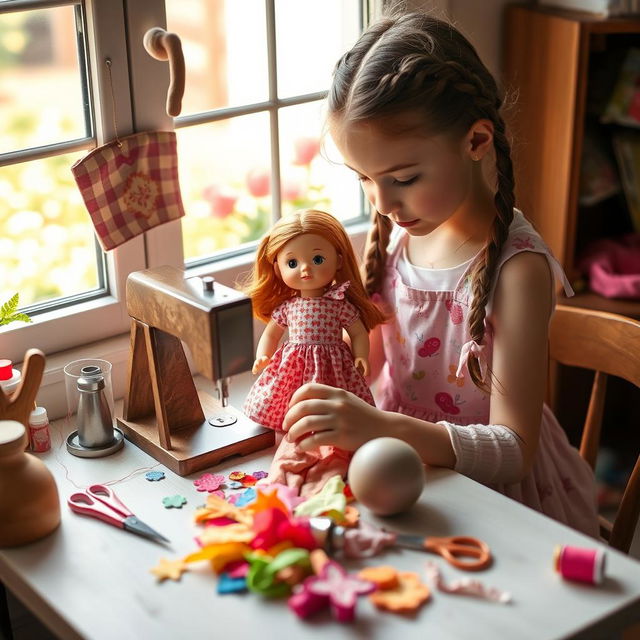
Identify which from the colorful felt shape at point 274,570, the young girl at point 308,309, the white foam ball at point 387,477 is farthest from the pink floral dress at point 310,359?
the colorful felt shape at point 274,570

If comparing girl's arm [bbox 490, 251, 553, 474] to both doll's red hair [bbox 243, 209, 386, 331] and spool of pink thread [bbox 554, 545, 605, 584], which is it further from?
spool of pink thread [bbox 554, 545, 605, 584]

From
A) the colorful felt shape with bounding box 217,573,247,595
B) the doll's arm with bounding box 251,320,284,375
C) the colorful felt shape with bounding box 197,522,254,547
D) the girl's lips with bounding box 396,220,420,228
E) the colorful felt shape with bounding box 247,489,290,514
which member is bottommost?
the colorful felt shape with bounding box 217,573,247,595

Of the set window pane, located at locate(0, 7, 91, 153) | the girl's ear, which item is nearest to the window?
window pane, located at locate(0, 7, 91, 153)

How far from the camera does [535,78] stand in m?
1.96

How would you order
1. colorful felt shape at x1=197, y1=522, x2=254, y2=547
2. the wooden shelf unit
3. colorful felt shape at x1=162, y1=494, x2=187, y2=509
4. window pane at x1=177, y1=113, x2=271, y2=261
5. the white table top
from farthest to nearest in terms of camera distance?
the wooden shelf unit
window pane at x1=177, y1=113, x2=271, y2=261
colorful felt shape at x1=162, y1=494, x2=187, y2=509
colorful felt shape at x1=197, y1=522, x2=254, y2=547
the white table top

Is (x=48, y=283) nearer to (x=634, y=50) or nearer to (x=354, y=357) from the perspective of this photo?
(x=354, y=357)

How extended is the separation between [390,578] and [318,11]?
1.10 m

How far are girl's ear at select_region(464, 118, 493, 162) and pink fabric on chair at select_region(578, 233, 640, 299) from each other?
80cm

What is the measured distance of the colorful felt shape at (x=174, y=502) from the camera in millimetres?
1156

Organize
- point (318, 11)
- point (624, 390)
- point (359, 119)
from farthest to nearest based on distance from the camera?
point (624, 390)
point (318, 11)
point (359, 119)

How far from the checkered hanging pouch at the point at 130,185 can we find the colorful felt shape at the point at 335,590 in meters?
0.63

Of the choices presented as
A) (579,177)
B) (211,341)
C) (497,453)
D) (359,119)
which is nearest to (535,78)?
(579,177)

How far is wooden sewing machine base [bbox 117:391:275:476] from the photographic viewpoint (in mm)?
1243

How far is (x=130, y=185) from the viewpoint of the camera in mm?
1423
